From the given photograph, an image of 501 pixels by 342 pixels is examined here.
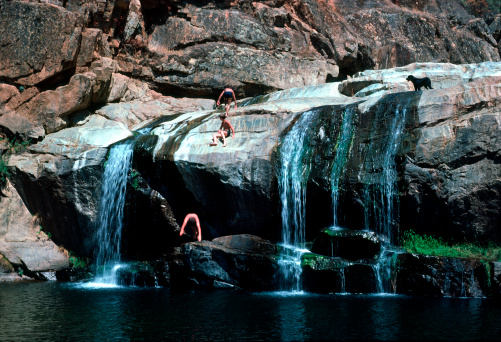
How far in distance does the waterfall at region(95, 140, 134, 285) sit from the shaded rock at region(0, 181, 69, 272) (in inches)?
54.6

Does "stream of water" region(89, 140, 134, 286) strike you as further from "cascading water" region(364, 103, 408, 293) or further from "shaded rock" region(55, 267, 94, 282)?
"cascading water" region(364, 103, 408, 293)

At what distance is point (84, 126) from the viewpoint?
17.5 meters

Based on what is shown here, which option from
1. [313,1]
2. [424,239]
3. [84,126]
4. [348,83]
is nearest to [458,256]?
[424,239]

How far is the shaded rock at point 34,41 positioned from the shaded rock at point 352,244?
10746 millimetres

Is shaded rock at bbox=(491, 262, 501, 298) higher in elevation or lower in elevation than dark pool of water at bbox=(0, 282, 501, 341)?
higher

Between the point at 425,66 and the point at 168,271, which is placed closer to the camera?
the point at 168,271

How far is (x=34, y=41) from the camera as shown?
16969 mm

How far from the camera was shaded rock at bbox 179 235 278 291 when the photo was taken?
11.8 m

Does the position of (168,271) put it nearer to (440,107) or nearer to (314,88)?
(440,107)

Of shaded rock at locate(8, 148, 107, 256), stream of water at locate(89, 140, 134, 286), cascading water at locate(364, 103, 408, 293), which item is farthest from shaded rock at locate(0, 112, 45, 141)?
cascading water at locate(364, 103, 408, 293)

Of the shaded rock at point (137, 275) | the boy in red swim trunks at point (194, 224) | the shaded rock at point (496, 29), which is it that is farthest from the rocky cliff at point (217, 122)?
the shaded rock at point (496, 29)

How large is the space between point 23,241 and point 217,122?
21.1 ft

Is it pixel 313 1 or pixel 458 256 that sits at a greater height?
pixel 313 1

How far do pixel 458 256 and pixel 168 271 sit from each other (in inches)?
252
